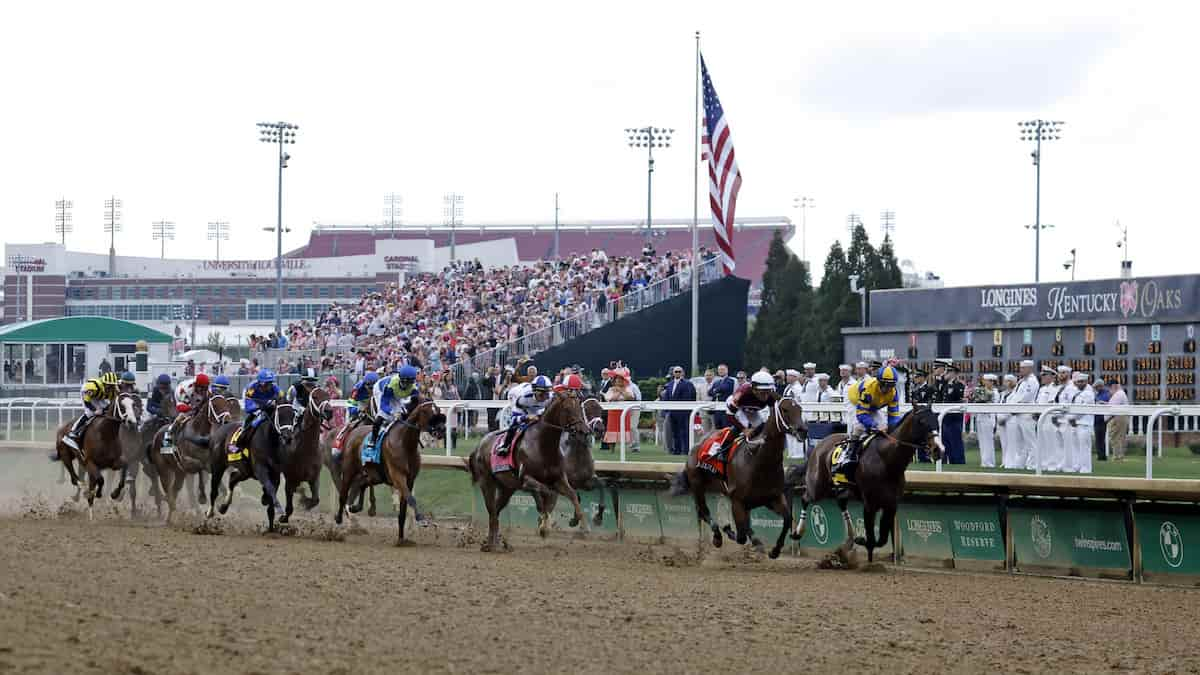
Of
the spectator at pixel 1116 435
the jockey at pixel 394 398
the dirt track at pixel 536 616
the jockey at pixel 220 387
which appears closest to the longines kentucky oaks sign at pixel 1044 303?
the spectator at pixel 1116 435

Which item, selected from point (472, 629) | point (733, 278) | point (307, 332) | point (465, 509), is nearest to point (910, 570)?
point (472, 629)

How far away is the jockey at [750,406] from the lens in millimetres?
14664

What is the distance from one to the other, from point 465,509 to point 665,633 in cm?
1215

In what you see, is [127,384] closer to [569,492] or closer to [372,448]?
[372,448]

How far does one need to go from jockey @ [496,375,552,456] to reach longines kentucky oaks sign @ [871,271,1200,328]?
11673 mm

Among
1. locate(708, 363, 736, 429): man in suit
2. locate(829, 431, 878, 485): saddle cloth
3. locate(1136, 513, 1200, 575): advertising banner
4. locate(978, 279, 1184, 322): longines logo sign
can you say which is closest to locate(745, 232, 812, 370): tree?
locate(978, 279, 1184, 322): longines logo sign

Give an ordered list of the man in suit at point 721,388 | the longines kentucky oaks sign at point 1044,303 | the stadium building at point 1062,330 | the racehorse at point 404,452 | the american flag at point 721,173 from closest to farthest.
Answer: the racehorse at point 404,452 < the man in suit at point 721,388 < the stadium building at point 1062,330 < the longines kentucky oaks sign at point 1044,303 < the american flag at point 721,173

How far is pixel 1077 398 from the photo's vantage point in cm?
1945

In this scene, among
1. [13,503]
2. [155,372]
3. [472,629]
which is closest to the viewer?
[472,629]

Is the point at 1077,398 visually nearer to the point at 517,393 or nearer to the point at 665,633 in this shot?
the point at 517,393

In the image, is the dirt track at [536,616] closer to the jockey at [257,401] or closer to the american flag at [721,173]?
the jockey at [257,401]

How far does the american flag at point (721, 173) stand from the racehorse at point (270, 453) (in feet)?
45.2

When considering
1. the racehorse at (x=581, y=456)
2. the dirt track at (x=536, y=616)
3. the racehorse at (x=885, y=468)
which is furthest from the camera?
the racehorse at (x=581, y=456)

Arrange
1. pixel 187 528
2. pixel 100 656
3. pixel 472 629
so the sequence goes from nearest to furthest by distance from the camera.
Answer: pixel 100 656, pixel 472 629, pixel 187 528
